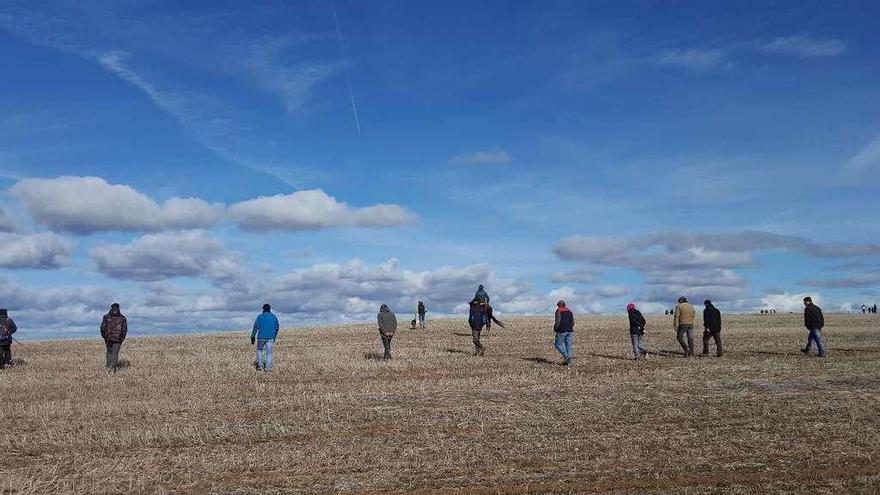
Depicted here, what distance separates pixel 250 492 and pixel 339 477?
1.36 m

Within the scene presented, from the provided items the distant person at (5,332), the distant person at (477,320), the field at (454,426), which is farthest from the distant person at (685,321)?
the distant person at (5,332)

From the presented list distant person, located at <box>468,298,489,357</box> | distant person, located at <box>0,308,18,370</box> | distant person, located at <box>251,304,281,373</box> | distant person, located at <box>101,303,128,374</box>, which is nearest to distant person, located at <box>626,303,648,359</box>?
distant person, located at <box>468,298,489,357</box>

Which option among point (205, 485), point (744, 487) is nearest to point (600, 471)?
point (744, 487)

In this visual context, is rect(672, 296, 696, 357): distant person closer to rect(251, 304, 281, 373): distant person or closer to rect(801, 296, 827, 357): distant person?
rect(801, 296, 827, 357): distant person

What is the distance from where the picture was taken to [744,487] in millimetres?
10539

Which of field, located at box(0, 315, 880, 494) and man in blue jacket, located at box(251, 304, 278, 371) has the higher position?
man in blue jacket, located at box(251, 304, 278, 371)

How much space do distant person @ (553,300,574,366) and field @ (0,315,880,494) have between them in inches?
19.3

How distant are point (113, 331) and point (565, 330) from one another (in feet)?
51.1

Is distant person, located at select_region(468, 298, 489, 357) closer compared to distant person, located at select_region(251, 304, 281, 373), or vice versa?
distant person, located at select_region(251, 304, 281, 373)

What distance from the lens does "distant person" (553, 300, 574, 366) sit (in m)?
25.9

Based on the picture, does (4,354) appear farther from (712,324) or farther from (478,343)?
(712,324)

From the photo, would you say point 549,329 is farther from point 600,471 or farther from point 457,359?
point 600,471

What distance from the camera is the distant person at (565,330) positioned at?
1021 inches

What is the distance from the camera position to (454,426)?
1531cm
